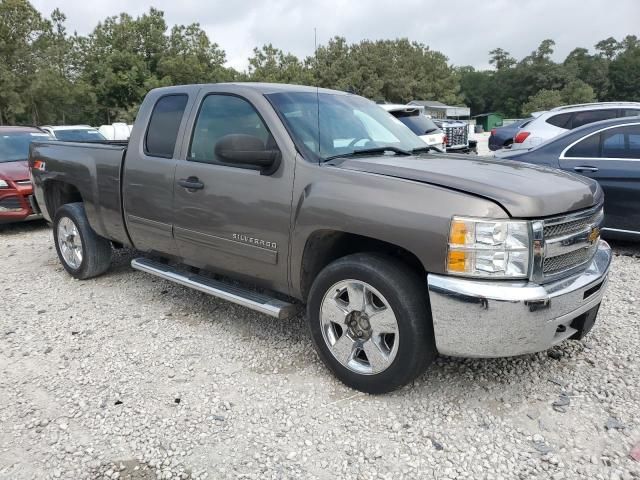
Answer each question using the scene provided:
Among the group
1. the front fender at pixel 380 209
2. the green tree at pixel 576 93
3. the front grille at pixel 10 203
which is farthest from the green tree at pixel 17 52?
the green tree at pixel 576 93

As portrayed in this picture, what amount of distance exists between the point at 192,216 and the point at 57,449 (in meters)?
1.76

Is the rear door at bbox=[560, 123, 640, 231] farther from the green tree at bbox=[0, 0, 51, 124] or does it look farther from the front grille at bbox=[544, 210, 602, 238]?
the green tree at bbox=[0, 0, 51, 124]

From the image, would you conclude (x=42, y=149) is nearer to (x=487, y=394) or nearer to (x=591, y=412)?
(x=487, y=394)

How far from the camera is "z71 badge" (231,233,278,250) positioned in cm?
336

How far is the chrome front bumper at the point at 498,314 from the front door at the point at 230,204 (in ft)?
3.65

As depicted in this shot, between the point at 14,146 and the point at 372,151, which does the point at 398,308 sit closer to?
the point at 372,151

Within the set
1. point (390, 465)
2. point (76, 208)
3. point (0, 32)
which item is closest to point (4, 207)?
point (76, 208)

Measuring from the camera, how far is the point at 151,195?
164 inches

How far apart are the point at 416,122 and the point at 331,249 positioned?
801cm

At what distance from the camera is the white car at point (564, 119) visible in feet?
29.7

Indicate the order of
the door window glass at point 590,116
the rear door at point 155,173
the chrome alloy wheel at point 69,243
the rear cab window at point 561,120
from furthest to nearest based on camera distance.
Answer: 1. the rear cab window at point 561,120
2. the door window glass at point 590,116
3. the chrome alloy wheel at point 69,243
4. the rear door at point 155,173

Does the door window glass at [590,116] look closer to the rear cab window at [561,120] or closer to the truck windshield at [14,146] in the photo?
the rear cab window at [561,120]

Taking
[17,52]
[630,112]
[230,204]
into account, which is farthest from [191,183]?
[17,52]

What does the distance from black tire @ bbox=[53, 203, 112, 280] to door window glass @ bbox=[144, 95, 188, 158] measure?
1.35 meters
